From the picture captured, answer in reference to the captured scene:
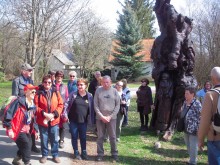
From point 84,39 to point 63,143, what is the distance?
1273 inches

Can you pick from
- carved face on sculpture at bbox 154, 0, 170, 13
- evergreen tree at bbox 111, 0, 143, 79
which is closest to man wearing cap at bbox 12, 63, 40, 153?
carved face on sculpture at bbox 154, 0, 170, 13

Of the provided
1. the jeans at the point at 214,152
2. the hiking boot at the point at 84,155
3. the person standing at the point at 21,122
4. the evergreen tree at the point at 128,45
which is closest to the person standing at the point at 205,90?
the hiking boot at the point at 84,155

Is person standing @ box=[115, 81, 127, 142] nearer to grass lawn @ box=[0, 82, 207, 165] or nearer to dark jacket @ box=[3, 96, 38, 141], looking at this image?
grass lawn @ box=[0, 82, 207, 165]

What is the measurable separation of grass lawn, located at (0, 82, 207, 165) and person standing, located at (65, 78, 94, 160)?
95 cm

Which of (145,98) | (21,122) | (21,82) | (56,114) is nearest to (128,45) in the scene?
(145,98)

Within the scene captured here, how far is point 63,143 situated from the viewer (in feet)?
24.9

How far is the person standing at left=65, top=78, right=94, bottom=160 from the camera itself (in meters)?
6.44

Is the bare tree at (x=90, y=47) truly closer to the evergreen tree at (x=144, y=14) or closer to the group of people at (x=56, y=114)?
the evergreen tree at (x=144, y=14)

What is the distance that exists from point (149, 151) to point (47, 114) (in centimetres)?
277

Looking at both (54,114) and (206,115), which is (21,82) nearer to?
(54,114)

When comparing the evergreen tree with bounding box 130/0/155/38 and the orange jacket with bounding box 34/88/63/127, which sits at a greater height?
the evergreen tree with bounding box 130/0/155/38

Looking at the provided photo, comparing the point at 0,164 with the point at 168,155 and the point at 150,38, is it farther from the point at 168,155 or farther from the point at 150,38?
the point at 150,38

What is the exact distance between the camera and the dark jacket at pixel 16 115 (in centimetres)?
539

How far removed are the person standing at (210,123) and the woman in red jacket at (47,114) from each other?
10.1 feet
